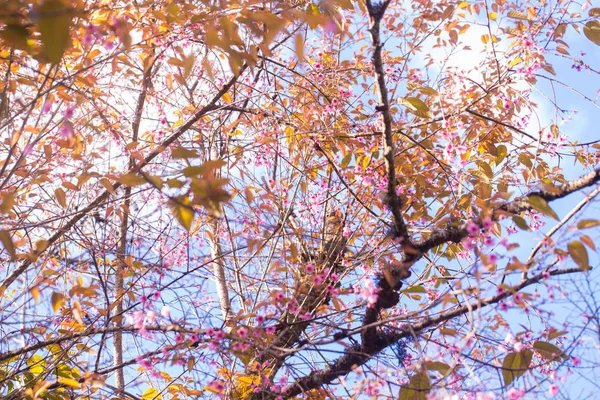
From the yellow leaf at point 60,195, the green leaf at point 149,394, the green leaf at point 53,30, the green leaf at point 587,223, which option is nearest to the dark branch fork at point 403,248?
the green leaf at point 587,223

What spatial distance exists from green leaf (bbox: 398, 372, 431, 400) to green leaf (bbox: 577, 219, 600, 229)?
2.48ft

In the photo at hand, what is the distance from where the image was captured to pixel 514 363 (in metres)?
1.76

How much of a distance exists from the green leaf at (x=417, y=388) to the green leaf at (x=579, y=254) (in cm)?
68

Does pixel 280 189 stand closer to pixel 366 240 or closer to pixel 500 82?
pixel 366 240

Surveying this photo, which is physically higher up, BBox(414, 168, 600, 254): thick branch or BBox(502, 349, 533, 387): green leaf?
BBox(414, 168, 600, 254): thick branch

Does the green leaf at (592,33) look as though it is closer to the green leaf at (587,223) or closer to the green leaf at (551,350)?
the green leaf at (587,223)

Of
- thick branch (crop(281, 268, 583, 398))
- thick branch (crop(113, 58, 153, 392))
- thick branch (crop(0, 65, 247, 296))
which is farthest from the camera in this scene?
thick branch (crop(113, 58, 153, 392))

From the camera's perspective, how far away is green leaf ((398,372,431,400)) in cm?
178

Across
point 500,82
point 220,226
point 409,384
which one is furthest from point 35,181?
point 500,82

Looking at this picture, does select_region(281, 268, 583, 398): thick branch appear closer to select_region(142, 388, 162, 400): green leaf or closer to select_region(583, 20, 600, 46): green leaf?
select_region(142, 388, 162, 400): green leaf

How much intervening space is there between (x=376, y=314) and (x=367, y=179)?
2.56 feet

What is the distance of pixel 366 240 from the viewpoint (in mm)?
2996

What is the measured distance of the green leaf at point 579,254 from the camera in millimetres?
1435

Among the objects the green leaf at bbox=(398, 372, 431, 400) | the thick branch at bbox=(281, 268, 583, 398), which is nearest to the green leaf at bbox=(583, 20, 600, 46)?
the thick branch at bbox=(281, 268, 583, 398)
